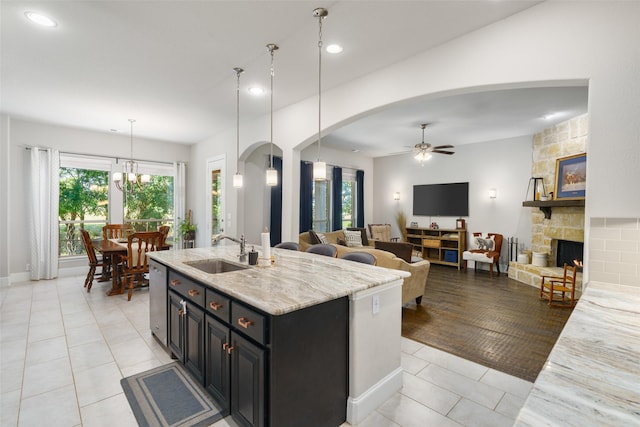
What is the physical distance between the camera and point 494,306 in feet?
14.3

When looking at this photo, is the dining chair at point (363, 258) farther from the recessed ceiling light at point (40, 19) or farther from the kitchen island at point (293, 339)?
the recessed ceiling light at point (40, 19)

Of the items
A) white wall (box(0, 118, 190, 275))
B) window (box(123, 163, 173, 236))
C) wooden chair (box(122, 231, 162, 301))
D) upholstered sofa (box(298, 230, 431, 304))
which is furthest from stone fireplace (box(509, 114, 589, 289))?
white wall (box(0, 118, 190, 275))

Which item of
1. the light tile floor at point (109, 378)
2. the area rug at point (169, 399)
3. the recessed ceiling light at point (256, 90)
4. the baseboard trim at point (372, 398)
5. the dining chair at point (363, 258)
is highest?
the recessed ceiling light at point (256, 90)

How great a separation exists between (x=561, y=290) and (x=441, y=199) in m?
3.72

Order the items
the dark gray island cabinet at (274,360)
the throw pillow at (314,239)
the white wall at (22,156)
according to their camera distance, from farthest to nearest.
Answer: the throw pillow at (314,239)
the white wall at (22,156)
the dark gray island cabinet at (274,360)

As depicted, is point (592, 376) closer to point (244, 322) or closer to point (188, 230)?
point (244, 322)

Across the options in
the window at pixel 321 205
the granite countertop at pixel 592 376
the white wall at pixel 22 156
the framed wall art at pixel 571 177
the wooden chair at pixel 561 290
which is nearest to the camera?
the granite countertop at pixel 592 376

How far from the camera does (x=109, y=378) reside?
8.11ft

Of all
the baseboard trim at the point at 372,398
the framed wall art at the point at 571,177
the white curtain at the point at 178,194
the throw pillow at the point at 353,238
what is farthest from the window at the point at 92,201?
the framed wall art at the point at 571,177

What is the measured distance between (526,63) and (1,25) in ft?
14.5

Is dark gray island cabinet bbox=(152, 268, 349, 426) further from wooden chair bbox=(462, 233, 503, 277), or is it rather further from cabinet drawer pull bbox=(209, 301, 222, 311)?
wooden chair bbox=(462, 233, 503, 277)

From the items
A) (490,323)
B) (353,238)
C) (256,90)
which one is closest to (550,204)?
(490,323)

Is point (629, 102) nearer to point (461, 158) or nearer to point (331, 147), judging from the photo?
point (461, 158)

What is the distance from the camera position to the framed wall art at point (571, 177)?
197 inches
